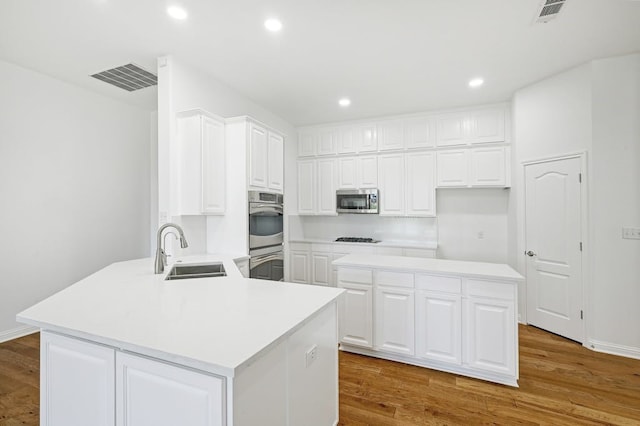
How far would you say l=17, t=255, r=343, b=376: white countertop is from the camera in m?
0.98

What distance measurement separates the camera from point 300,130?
5.47m

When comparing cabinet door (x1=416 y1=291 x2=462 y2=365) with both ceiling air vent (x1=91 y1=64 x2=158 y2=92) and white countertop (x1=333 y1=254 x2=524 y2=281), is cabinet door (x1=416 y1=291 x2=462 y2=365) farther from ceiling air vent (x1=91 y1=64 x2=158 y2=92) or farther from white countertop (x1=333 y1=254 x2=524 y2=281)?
ceiling air vent (x1=91 y1=64 x2=158 y2=92)

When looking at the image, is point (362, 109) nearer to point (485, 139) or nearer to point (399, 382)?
point (485, 139)

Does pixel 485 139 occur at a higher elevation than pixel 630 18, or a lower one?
lower

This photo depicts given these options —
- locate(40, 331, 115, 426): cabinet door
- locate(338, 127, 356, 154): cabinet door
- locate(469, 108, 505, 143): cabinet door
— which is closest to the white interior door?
locate(469, 108, 505, 143): cabinet door

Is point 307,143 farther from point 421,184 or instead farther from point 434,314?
point 434,314

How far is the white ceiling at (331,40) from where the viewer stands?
229 centimetres

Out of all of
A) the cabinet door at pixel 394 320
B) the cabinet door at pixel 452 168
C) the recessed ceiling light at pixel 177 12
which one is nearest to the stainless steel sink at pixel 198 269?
the cabinet door at pixel 394 320

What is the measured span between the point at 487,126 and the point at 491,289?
2.89 meters

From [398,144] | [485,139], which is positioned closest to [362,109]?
[398,144]

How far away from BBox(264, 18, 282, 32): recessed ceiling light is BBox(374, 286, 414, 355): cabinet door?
2461mm

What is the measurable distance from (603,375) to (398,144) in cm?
355

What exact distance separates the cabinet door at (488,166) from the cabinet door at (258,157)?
9.91 ft

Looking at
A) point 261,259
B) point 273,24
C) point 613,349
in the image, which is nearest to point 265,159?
point 261,259
